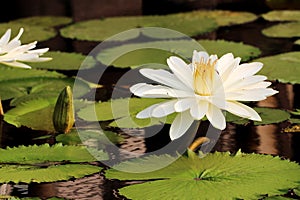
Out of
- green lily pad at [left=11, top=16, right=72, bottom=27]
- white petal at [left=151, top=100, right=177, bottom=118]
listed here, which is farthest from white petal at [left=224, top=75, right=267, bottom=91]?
green lily pad at [left=11, top=16, right=72, bottom=27]

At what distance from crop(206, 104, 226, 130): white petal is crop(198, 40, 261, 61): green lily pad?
0.90m

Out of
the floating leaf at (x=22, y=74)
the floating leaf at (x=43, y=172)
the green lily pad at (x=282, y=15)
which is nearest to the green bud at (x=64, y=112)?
the floating leaf at (x=43, y=172)

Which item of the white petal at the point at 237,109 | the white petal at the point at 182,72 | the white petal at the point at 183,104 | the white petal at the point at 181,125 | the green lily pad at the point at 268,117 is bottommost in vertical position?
the green lily pad at the point at 268,117

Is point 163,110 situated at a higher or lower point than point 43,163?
higher

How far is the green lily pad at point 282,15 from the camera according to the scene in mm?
2678

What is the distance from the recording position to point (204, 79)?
117 centimetres

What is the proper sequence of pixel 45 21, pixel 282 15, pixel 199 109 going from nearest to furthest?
pixel 199 109 < pixel 282 15 < pixel 45 21

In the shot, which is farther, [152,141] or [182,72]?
[152,141]

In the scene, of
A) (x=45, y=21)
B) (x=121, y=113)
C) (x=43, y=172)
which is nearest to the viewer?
(x=43, y=172)

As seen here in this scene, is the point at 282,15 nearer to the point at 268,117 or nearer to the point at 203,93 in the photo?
the point at 268,117

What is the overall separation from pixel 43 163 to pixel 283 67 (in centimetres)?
87

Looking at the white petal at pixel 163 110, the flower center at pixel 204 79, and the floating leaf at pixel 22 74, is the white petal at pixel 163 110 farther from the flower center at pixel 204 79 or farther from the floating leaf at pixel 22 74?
the floating leaf at pixel 22 74

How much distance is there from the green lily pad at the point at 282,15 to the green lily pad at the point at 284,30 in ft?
0.47

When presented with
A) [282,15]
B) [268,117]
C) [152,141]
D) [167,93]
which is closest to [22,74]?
[152,141]
